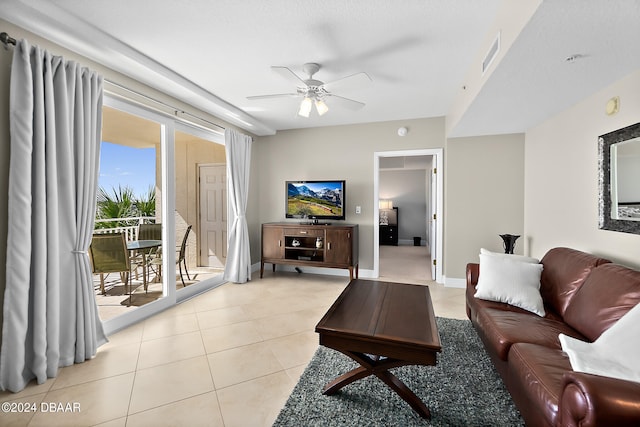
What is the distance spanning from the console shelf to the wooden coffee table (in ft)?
6.85

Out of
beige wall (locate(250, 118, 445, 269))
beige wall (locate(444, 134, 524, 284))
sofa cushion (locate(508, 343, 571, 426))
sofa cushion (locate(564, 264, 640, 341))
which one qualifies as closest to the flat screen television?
beige wall (locate(250, 118, 445, 269))

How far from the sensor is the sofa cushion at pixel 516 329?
5.53 feet

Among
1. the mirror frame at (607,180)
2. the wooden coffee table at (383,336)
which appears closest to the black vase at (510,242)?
the mirror frame at (607,180)

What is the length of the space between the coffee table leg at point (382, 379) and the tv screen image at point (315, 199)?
2953mm

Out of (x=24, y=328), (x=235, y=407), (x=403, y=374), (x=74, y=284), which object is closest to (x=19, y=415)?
(x=24, y=328)

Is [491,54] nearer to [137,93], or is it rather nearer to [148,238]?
[137,93]

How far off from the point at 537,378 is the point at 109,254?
3730 millimetres

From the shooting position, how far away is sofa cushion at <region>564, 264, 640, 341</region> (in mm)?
1587

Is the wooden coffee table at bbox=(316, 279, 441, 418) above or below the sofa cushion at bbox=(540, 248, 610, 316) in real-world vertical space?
below

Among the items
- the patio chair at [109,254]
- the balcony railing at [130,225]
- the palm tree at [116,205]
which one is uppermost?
the palm tree at [116,205]

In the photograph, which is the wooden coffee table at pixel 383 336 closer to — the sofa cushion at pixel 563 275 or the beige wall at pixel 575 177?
the sofa cushion at pixel 563 275

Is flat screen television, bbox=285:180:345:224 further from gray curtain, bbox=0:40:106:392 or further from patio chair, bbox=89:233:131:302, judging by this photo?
gray curtain, bbox=0:40:106:392

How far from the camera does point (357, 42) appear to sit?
2.29 meters

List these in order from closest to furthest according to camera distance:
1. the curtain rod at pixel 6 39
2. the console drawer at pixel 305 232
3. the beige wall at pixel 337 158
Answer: the curtain rod at pixel 6 39 → the console drawer at pixel 305 232 → the beige wall at pixel 337 158
